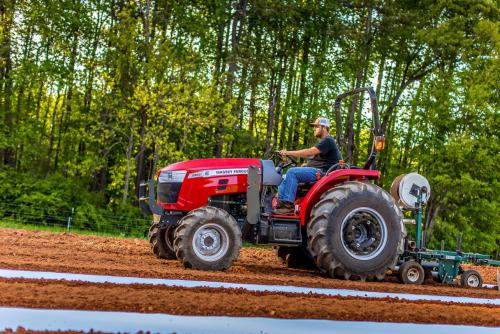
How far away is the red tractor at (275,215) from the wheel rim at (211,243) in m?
0.01

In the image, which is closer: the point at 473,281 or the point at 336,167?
the point at 336,167

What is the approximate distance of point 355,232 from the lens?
819cm

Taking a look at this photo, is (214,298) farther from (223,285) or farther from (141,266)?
(141,266)

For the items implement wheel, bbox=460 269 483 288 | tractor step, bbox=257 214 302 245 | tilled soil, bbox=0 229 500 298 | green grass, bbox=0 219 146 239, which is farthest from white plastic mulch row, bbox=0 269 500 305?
green grass, bbox=0 219 146 239

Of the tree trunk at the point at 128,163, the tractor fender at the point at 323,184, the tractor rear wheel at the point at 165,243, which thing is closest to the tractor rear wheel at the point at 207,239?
the tractor fender at the point at 323,184

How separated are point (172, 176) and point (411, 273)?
332cm

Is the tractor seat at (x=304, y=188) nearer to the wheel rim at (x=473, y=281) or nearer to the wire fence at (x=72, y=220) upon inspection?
the wheel rim at (x=473, y=281)

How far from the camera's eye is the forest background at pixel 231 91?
19.1 m

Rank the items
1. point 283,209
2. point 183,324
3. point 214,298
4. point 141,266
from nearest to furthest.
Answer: point 183,324, point 214,298, point 141,266, point 283,209

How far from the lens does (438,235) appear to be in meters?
Answer: 22.7

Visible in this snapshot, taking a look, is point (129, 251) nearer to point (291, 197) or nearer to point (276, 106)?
point (291, 197)

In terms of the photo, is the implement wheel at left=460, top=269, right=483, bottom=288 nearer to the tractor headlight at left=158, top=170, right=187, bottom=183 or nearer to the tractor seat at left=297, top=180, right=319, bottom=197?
the tractor seat at left=297, top=180, right=319, bottom=197

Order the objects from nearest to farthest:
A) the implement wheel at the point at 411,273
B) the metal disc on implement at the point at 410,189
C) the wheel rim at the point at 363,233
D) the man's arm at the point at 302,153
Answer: the man's arm at the point at 302,153 → the wheel rim at the point at 363,233 → the implement wheel at the point at 411,273 → the metal disc on implement at the point at 410,189

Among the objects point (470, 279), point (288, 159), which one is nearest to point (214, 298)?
point (288, 159)
